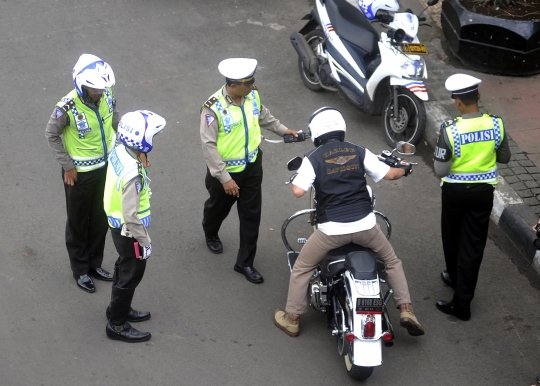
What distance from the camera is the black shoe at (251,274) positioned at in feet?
21.3

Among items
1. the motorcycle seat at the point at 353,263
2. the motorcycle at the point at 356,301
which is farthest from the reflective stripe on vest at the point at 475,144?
the motorcycle seat at the point at 353,263

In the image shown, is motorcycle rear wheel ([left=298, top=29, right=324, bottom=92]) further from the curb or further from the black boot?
the black boot

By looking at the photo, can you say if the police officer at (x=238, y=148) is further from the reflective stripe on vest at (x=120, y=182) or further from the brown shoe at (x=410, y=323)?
the brown shoe at (x=410, y=323)

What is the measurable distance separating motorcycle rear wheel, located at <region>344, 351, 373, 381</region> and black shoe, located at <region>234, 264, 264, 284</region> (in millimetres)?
1269

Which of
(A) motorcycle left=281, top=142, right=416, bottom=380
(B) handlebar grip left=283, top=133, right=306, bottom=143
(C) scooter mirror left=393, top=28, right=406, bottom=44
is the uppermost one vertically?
(B) handlebar grip left=283, top=133, right=306, bottom=143

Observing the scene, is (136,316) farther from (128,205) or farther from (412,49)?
(412,49)

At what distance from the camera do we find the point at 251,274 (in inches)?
256

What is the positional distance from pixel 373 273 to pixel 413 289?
52.3 inches

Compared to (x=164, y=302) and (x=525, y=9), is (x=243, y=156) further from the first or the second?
(x=525, y=9)

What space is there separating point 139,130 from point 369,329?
6.47 ft

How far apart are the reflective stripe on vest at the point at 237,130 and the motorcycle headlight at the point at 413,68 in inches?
91.6

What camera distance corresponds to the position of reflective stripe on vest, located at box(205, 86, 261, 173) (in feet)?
19.7

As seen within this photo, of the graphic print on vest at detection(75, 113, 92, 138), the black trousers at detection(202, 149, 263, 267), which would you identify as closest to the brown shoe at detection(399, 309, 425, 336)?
the black trousers at detection(202, 149, 263, 267)

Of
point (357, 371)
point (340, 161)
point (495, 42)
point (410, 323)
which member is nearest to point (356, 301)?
point (357, 371)
